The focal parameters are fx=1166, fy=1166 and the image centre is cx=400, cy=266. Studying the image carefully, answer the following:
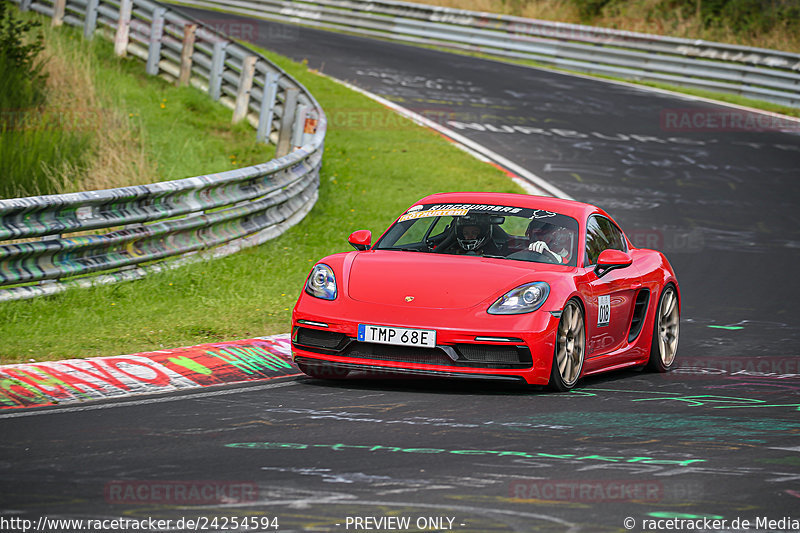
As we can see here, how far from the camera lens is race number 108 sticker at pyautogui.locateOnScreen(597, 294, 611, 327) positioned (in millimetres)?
8375

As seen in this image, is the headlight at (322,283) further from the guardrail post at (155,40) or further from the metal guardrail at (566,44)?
the metal guardrail at (566,44)

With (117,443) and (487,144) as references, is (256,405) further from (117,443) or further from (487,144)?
(487,144)

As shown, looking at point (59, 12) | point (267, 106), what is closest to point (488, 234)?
point (267, 106)

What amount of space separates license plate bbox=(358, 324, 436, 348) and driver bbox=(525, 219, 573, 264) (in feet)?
4.82

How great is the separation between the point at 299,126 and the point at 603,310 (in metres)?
9.61

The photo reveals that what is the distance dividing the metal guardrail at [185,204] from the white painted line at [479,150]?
355cm

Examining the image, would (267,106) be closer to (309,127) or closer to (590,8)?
(309,127)

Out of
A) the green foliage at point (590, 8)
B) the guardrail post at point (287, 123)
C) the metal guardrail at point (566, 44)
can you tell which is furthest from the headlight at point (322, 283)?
the green foliage at point (590, 8)

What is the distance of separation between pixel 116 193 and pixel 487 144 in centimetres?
1159

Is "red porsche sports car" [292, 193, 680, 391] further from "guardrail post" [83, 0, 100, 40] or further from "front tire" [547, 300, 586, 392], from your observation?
"guardrail post" [83, 0, 100, 40]

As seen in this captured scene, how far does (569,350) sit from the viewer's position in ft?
25.7

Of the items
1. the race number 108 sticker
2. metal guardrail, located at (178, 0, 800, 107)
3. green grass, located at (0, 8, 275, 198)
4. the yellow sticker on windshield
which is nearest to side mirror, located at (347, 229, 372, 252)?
the yellow sticker on windshield

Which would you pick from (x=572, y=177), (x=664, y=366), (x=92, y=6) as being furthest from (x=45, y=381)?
(x=92, y=6)

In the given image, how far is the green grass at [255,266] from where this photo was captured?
8969 mm
